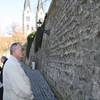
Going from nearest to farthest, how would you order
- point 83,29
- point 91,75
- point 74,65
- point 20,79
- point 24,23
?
point 20,79, point 91,75, point 83,29, point 74,65, point 24,23

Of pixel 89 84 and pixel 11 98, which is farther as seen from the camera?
pixel 89 84

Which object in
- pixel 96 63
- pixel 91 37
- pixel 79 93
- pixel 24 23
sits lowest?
pixel 79 93

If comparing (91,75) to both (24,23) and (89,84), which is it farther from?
(24,23)

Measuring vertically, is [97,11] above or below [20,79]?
above

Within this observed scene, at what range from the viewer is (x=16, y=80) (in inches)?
230

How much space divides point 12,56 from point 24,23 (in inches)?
3508

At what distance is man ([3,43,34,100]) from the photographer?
5.84 metres

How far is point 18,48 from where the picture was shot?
6.06 meters

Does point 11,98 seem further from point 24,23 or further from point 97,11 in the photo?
point 24,23

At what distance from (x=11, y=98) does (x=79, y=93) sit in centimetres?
176

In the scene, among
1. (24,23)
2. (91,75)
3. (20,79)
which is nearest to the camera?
(20,79)

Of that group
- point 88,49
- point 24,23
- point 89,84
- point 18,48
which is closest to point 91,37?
point 88,49

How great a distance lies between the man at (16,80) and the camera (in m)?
5.84

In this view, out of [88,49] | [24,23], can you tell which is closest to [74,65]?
[88,49]
